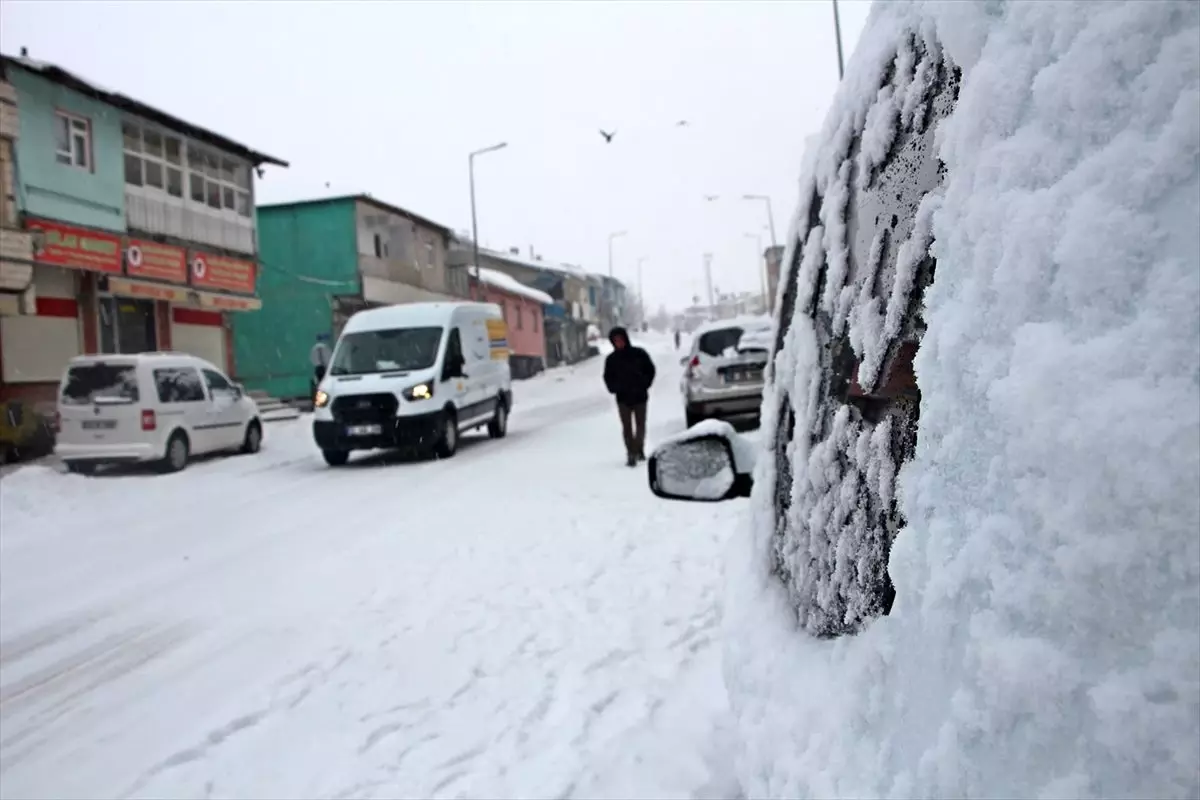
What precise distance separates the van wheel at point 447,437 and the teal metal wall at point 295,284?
659 inches

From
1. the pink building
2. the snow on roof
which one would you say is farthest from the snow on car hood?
the pink building

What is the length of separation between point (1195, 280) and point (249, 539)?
7.80m

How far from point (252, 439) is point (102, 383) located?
2979mm

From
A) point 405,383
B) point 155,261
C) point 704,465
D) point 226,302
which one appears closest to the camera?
point 704,465

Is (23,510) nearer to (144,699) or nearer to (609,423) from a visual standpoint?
(144,699)

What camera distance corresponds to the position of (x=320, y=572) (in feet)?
20.4

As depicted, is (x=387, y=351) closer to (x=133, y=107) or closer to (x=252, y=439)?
(x=252, y=439)

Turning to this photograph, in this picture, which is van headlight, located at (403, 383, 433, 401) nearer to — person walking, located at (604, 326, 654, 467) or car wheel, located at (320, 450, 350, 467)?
car wheel, located at (320, 450, 350, 467)

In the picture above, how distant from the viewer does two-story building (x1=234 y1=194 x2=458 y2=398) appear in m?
29.3

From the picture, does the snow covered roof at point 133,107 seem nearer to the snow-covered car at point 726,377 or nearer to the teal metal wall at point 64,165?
the teal metal wall at point 64,165

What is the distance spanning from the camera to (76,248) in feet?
57.9

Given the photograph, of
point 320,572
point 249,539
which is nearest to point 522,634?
point 320,572

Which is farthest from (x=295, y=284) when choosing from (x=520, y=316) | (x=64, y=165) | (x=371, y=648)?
(x=371, y=648)

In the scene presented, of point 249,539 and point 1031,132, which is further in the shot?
point 249,539
